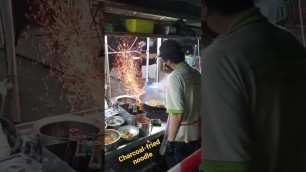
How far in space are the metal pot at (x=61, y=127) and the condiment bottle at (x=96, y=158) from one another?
0.16 ft

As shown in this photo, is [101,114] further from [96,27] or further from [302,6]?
[302,6]

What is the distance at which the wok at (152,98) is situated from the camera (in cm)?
249

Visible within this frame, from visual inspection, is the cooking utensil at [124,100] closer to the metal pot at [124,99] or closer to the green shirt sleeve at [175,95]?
the metal pot at [124,99]

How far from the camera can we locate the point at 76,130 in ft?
3.41

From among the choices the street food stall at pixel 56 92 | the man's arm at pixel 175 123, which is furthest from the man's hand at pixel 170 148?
the street food stall at pixel 56 92

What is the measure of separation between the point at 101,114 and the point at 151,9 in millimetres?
807

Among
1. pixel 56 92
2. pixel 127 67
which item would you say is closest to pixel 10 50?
pixel 56 92

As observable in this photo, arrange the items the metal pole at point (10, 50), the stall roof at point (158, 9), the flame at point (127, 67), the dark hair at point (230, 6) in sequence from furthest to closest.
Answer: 1. the flame at point (127, 67)
2. the stall roof at point (158, 9)
3. the dark hair at point (230, 6)
4. the metal pole at point (10, 50)

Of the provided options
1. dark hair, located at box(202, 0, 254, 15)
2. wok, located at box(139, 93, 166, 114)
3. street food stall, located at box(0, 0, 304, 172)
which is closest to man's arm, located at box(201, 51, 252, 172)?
dark hair, located at box(202, 0, 254, 15)

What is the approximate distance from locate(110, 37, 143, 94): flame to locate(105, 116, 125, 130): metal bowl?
76cm

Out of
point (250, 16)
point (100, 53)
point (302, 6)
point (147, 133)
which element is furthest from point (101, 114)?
point (302, 6)


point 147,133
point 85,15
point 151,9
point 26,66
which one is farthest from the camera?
point 147,133

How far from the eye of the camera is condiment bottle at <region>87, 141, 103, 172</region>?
3.54ft

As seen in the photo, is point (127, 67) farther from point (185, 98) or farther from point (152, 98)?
point (185, 98)
